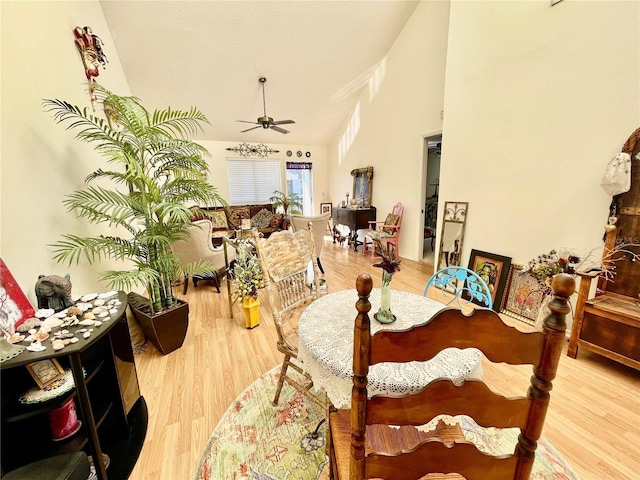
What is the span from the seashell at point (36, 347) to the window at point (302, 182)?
6675mm

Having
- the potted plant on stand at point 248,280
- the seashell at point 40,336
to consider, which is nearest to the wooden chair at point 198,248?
the potted plant on stand at point 248,280

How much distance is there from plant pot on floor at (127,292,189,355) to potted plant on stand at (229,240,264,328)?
0.49 meters

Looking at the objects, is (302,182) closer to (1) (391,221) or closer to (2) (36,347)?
(1) (391,221)

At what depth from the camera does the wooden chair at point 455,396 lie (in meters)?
0.56

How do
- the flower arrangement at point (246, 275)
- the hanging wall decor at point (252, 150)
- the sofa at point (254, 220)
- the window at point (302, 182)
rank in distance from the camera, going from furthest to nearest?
1. the window at point (302, 182)
2. the hanging wall decor at point (252, 150)
3. the sofa at point (254, 220)
4. the flower arrangement at point (246, 275)

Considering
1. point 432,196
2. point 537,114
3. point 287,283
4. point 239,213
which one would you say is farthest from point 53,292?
point 432,196

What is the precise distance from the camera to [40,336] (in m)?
0.98

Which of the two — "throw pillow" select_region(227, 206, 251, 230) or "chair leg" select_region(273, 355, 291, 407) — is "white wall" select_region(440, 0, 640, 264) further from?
"throw pillow" select_region(227, 206, 251, 230)

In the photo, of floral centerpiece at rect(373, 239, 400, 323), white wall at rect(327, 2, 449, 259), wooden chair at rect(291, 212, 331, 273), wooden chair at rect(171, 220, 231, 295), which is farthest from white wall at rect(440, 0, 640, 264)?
wooden chair at rect(171, 220, 231, 295)

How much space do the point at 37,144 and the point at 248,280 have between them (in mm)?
1629

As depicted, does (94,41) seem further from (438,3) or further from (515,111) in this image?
(438,3)

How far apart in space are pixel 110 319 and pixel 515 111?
3.52m

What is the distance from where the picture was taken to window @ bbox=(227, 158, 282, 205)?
666cm

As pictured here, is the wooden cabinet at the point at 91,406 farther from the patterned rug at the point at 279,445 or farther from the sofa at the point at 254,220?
the sofa at the point at 254,220
